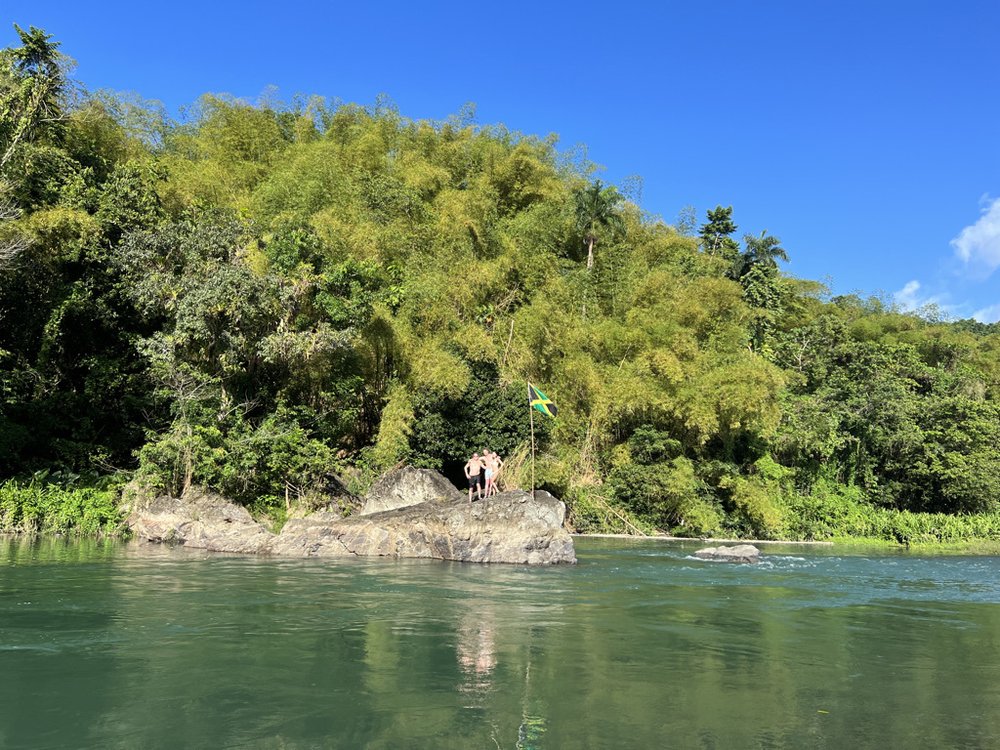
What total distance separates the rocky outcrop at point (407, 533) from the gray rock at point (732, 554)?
10.5 ft

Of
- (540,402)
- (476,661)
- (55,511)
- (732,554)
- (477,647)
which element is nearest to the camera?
(476,661)

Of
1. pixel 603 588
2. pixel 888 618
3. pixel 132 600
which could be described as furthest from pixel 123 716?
pixel 888 618

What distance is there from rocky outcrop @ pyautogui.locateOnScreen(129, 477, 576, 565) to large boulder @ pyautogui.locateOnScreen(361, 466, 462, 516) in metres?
1.15

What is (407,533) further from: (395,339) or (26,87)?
(26,87)

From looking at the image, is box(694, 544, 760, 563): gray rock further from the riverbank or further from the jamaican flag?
the riverbank

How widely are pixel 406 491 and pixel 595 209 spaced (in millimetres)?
13028

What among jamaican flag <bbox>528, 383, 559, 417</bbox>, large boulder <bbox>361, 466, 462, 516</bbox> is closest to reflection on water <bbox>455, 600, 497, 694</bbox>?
large boulder <bbox>361, 466, 462, 516</bbox>

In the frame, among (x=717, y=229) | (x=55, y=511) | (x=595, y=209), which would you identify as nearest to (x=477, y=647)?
(x=55, y=511)

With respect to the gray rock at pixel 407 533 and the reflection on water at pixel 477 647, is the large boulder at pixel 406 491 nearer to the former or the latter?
the gray rock at pixel 407 533

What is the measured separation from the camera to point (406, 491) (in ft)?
50.2

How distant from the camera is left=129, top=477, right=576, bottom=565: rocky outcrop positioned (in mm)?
12609

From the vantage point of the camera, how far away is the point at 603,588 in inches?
393

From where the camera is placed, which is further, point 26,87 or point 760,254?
point 760,254

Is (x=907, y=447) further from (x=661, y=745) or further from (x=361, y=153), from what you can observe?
(x=661, y=745)
